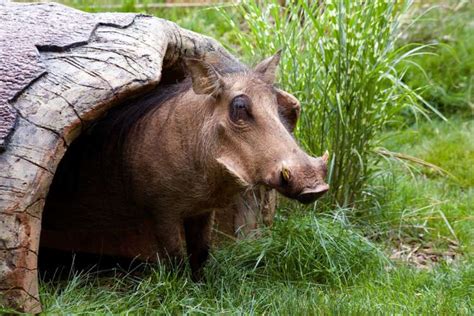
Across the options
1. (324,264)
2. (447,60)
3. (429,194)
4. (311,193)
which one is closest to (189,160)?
(311,193)

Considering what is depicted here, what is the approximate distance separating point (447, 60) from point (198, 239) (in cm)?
444

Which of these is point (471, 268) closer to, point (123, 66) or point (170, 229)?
point (170, 229)

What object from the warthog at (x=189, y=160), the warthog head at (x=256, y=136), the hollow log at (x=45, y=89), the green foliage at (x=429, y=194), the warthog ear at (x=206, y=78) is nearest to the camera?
the hollow log at (x=45, y=89)

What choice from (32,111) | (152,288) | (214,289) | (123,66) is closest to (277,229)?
(214,289)

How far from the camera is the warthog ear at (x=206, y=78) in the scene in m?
4.00

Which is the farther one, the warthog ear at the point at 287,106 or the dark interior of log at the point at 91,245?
the dark interior of log at the point at 91,245

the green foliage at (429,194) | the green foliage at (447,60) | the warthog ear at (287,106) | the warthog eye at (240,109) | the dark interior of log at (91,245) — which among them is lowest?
the dark interior of log at (91,245)

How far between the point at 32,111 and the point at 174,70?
139 centimetres

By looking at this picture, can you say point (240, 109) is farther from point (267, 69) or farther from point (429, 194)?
point (429, 194)

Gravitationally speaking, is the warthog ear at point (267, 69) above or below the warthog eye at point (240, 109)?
above

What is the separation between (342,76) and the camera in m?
5.15

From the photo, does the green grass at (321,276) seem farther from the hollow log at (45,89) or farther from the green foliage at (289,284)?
the hollow log at (45,89)

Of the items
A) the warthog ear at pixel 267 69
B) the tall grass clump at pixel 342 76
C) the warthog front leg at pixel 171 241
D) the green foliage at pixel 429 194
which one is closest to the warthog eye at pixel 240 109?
the warthog ear at pixel 267 69

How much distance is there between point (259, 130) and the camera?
3.82 m
